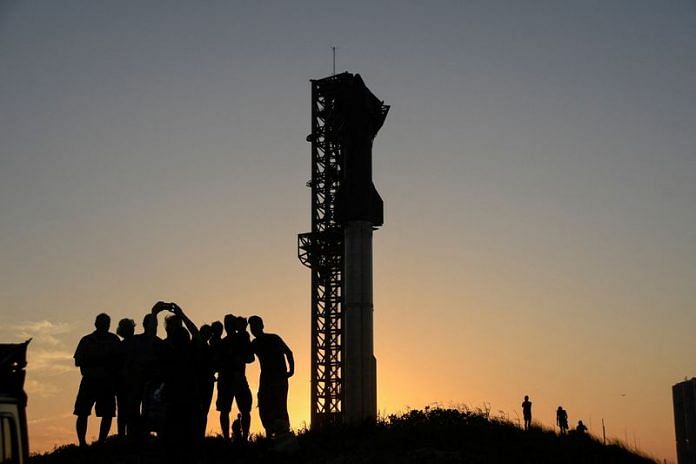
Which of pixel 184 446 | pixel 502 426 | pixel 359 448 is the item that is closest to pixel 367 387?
pixel 502 426

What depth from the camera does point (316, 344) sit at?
44.4m

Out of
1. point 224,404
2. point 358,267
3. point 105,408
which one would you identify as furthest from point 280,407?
point 358,267

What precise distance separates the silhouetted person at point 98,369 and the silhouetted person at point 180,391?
2999 millimetres

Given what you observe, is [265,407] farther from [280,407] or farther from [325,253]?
[325,253]

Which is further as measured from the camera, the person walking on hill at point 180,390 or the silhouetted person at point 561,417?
the silhouetted person at point 561,417

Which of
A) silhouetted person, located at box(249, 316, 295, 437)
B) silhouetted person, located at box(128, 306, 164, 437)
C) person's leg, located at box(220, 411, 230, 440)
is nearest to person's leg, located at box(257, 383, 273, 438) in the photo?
silhouetted person, located at box(249, 316, 295, 437)

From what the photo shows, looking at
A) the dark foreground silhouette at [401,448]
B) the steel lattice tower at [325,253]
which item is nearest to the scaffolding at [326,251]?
the steel lattice tower at [325,253]

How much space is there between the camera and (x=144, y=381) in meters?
17.0

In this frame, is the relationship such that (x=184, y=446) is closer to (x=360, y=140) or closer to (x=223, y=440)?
(x=223, y=440)

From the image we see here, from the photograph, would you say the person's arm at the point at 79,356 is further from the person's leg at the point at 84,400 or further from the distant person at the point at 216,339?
the distant person at the point at 216,339

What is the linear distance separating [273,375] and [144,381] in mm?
2349

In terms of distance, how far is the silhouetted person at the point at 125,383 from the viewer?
17.2 m

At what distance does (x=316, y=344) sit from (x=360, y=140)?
426 inches

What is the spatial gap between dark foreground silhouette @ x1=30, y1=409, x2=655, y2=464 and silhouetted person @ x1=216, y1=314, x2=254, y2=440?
2.67 feet
